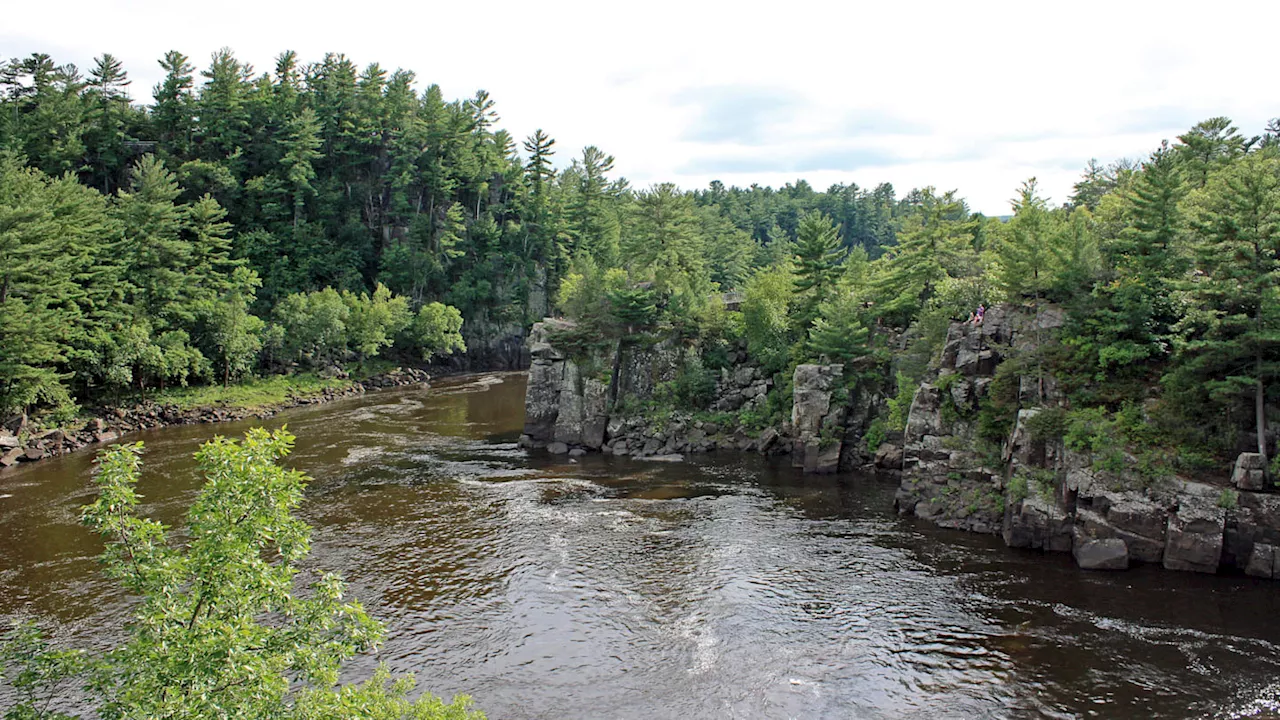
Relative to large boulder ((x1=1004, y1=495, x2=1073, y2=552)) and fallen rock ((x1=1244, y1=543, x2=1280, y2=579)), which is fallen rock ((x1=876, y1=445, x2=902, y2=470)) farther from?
fallen rock ((x1=1244, y1=543, x2=1280, y2=579))

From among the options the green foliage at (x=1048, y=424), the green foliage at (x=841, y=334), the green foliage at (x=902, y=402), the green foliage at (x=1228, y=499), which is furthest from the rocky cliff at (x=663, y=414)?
the green foliage at (x=1228, y=499)

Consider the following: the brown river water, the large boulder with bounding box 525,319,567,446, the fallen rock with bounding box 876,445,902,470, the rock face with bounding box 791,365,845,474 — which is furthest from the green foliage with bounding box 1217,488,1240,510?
the large boulder with bounding box 525,319,567,446

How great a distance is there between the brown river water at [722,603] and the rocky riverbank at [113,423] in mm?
5892

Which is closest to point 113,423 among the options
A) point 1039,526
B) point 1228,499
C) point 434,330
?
point 434,330

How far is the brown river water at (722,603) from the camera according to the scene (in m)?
19.9

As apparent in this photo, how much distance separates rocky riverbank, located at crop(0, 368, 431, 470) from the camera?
46.0 metres

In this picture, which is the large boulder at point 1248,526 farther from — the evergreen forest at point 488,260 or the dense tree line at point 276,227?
the dense tree line at point 276,227

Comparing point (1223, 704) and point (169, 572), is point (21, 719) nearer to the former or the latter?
point (169, 572)

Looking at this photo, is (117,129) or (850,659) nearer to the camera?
(850,659)

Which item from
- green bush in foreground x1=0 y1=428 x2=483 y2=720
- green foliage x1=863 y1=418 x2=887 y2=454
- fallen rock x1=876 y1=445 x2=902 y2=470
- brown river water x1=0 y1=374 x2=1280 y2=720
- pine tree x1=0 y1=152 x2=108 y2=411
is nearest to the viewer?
green bush in foreground x1=0 y1=428 x2=483 y2=720

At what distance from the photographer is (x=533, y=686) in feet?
68.0

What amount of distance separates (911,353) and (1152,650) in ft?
74.9

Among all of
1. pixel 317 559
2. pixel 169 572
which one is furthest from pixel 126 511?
pixel 317 559

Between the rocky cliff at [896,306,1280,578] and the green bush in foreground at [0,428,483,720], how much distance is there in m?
25.6
